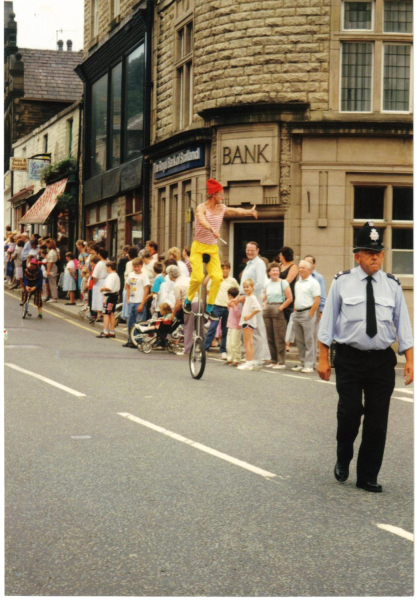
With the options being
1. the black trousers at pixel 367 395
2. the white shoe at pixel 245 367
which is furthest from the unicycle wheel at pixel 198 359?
the black trousers at pixel 367 395

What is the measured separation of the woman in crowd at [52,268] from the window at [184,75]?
4783 mm

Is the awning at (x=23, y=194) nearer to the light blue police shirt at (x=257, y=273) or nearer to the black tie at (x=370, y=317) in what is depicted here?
the light blue police shirt at (x=257, y=273)

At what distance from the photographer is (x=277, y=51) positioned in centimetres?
2247

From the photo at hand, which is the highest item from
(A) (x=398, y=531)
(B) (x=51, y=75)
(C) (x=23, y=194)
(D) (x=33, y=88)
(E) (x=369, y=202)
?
(B) (x=51, y=75)

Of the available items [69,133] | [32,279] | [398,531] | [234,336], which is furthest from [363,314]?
[69,133]

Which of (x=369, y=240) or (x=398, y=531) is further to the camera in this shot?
(x=369, y=240)

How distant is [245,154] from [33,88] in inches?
1400

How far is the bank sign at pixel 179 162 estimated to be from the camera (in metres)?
24.7

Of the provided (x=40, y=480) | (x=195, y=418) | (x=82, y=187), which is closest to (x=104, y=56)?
(x=82, y=187)

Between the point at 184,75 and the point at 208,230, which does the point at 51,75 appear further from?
the point at 208,230

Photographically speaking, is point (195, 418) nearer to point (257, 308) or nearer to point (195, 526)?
point (195, 526)

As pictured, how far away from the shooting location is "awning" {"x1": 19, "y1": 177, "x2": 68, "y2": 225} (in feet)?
127

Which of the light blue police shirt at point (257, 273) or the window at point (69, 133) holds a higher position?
the window at point (69, 133)

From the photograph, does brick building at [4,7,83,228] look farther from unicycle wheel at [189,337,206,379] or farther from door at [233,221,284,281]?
unicycle wheel at [189,337,206,379]
